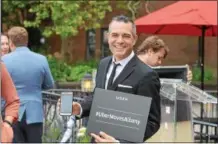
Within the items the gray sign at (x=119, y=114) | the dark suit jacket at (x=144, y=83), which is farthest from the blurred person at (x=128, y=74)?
the gray sign at (x=119, y=114)

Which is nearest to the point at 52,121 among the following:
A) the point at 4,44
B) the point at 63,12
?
the point at 4,44

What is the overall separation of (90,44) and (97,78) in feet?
72.2

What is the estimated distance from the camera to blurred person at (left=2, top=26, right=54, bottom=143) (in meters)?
6.88

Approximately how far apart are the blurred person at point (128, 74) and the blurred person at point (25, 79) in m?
2.76

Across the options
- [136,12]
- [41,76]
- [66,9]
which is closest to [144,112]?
[41,76]

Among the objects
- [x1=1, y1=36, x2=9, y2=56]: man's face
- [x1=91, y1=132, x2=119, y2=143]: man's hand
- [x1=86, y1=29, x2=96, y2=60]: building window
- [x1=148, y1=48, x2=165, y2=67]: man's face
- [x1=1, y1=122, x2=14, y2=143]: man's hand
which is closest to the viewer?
[x1=91, y1=132, x2=119, y2=143]: man's hand

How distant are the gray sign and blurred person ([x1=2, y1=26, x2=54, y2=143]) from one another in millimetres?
3050

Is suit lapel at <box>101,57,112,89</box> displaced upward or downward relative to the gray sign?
upward

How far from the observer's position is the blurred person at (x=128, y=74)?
4035 millimetres

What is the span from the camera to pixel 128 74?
4117mm

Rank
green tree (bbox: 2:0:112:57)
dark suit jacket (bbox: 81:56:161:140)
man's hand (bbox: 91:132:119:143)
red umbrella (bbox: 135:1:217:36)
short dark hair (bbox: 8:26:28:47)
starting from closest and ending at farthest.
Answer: man's hand (bbox: 91:132:119:143), dark suit jacket (bbox: 81:56:161:140), short dark hair (bbox: 8:26:28:47), red umbrella (bbox: 135:1:217:36), green tree (bbox: 2:0:112:57)

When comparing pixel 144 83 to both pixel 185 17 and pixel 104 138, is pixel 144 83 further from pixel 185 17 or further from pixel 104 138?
pixel 185 17

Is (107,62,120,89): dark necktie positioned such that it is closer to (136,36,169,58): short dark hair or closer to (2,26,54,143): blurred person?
(136,36,169,58): short dark hair

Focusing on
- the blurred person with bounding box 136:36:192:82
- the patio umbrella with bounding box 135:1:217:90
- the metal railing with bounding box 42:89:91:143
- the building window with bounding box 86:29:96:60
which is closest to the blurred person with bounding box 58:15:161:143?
the blurred person with bounding box 136:36:192:82
